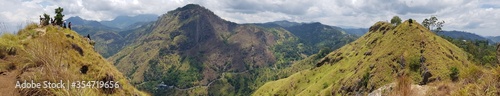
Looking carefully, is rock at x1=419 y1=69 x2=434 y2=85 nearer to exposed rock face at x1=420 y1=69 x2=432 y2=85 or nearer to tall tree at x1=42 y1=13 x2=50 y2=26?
exposed rock face at x1=420 y1=69 x2=432 y2=85

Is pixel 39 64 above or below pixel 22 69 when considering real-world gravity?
above

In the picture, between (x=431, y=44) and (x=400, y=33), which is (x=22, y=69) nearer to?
(x=431, y=44)

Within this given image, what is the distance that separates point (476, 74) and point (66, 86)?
1402 cm

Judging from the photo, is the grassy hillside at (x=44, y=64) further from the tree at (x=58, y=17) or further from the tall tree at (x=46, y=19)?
the tree at (x=58, y=17)

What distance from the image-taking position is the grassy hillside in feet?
28.7

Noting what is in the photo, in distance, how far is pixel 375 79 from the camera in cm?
8781

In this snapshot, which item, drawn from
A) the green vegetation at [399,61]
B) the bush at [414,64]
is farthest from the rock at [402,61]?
the bush at [414,64]

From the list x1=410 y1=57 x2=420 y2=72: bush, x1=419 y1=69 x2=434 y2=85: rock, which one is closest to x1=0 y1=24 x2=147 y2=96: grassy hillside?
x1=419 y1=69 x2=434 y2=85: rock

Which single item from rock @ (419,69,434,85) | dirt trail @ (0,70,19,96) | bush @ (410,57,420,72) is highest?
dirt trail @ (0,70,19,96)

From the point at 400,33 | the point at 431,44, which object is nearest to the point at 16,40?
the point at 431,44

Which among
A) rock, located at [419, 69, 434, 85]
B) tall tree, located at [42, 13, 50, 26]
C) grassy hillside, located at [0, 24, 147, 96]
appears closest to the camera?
grassy hillside, located at [0, 24, 147, 96]

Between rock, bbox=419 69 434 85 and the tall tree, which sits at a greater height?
the tall tree

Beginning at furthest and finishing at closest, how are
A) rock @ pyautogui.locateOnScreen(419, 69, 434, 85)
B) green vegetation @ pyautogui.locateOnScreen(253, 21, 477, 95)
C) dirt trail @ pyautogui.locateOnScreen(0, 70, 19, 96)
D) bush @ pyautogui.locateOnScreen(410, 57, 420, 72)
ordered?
bush @ pyautogui.locateOnScreen(410, 57, 420, 72)
green vegetation @ pyautogui.locateOnScreen(253, 21, 477, 95)
rock @ pyautogui.locateOnScreen(419, 69, 434, 85)
dirt trail @ pyautogui.locateOnScreen(0, 70, 19, 96)

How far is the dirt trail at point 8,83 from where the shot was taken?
1466 centimetres
